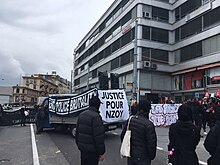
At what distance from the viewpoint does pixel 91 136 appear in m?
4.02

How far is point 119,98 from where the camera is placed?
34.6 feet

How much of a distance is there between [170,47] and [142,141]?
111ft

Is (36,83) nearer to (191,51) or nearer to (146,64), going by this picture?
(146,64)

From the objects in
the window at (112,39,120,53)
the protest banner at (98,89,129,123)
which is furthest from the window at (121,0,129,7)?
the protest banner at (98,89,129,123)

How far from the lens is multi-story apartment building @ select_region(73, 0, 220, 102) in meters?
28.4

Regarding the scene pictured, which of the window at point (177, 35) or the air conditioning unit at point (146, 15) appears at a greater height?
the air conditioning unit at point (146, 15)

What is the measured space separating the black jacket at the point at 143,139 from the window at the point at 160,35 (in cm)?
3197

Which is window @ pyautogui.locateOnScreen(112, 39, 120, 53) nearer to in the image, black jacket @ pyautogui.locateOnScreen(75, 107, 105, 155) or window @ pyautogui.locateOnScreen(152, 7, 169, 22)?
window @ pyautogui.locateOnScreen(152, 7, 169, 22)

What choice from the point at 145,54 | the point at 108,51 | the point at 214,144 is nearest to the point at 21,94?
the point at 108,51

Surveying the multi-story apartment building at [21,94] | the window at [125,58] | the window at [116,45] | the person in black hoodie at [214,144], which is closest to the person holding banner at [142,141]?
the person in black hoodie at [214,144]

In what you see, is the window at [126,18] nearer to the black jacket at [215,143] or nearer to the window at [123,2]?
the window at [123,2]

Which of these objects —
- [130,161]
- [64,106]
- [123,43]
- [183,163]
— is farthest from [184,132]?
[123,43]

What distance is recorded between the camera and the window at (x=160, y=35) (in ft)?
113

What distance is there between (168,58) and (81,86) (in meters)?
35.5
